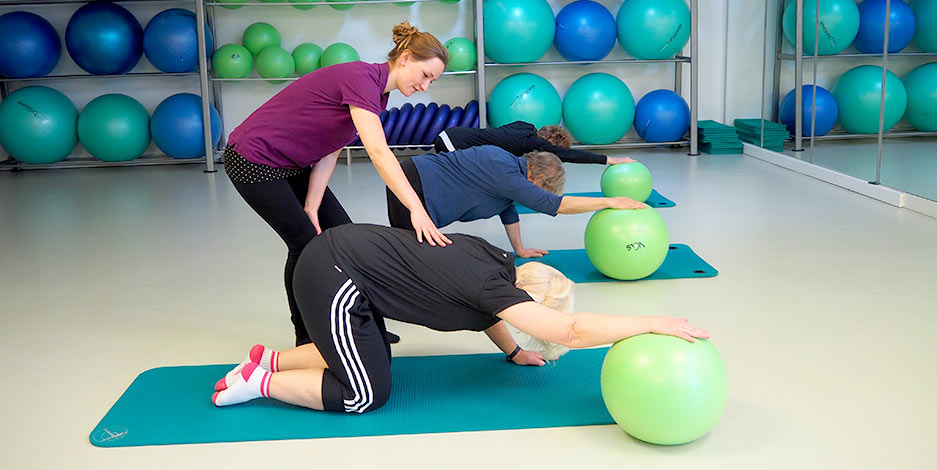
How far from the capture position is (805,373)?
108 inches

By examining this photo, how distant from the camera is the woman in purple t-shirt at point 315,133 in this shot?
2689mm

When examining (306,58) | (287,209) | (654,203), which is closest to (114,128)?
(306,58)

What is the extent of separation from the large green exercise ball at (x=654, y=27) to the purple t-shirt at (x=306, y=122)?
5078 millimetres

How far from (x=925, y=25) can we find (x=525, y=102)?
3186mm

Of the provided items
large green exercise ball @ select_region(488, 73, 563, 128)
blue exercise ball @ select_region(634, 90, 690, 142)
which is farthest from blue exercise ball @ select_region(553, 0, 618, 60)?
blue exercise ball @ select_region(634, 90, 690, 142)

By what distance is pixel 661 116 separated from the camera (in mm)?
7664

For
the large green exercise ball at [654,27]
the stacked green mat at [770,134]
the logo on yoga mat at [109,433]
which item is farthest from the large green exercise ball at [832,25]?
the logo on yoga mat at [109,433]

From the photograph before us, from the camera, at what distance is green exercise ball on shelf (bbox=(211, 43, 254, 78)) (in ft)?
24.1

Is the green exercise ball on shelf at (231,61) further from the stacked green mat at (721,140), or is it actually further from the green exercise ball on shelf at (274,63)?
the stacked green mat at (721,140)

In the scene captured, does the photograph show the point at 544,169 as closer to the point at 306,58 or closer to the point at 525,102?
the point at 525,102

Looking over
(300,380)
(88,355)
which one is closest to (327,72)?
(300,380)

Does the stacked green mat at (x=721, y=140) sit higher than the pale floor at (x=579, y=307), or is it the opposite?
the stacked green mat at (x=721, y=140)

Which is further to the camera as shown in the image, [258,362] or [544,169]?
[544,169]

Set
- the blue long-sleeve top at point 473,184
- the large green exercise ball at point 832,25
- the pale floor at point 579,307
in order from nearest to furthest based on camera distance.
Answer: the pale floor at point 579,307
the blue long-sleeve top at point 473,184
the large green exercise ball at point 832,25
